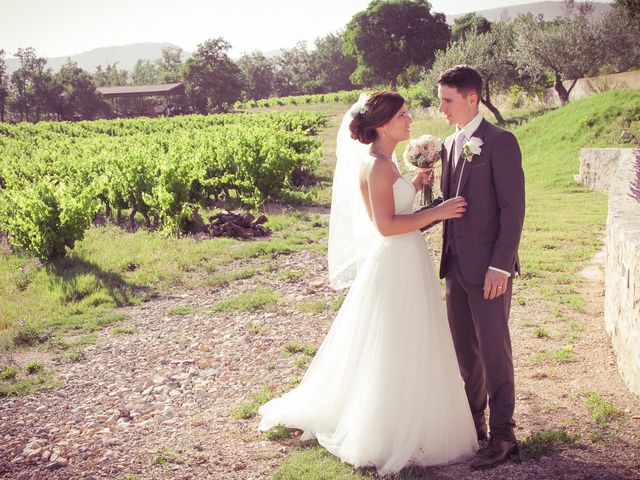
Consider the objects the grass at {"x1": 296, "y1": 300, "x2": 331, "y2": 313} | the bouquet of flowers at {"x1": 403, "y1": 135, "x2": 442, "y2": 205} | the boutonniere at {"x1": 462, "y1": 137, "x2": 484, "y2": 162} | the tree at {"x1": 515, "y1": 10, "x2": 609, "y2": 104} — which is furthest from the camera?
the tree at {"x1": 515, "y1": 10, "x2": 609, "y2": 104}

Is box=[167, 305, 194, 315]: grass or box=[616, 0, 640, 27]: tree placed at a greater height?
box=[616, 0, 640, 27]: tree

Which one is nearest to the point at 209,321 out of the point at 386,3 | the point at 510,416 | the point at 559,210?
the point at 510,416

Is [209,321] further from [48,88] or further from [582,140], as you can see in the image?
[48,88]

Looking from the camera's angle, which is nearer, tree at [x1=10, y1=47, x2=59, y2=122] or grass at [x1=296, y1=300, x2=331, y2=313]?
grass at [x1=296, y1=300, x2=331, y2=313]

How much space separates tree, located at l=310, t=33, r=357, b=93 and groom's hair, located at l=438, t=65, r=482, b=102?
103037 mm

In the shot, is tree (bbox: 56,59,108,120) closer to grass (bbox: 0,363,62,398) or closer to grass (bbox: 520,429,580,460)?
grass (bbox: 0,363,62,398)

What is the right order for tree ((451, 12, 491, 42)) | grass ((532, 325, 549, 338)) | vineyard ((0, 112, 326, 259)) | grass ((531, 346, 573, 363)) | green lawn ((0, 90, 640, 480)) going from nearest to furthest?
grass ((531, 346, 573, 363)) → grass ((532, 325, 549, 338)) → green lawn ((0, 90, 640, 480)) → vineyard ((0, 112, 326, 259)) → tree ((451, 12, 491, 42))

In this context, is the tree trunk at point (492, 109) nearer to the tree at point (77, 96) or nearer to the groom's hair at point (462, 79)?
the groom's hair at point (462, 79)

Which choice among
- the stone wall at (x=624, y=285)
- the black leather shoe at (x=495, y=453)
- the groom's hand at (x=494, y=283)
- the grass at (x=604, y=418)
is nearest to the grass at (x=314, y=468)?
the black leather shoe at (x=495, y=453)

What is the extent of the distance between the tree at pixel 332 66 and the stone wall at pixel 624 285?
3961 inches

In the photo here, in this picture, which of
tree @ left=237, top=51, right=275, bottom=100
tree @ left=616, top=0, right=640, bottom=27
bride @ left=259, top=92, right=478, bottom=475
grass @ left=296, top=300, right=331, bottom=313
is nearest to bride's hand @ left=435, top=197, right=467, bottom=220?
bride @ left=259, top=92, right=478, bottom=475

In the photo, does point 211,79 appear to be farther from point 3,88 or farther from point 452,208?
point 452,208

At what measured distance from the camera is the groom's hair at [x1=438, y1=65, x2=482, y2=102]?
3.79m

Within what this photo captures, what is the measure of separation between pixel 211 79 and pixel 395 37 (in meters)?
25.3
